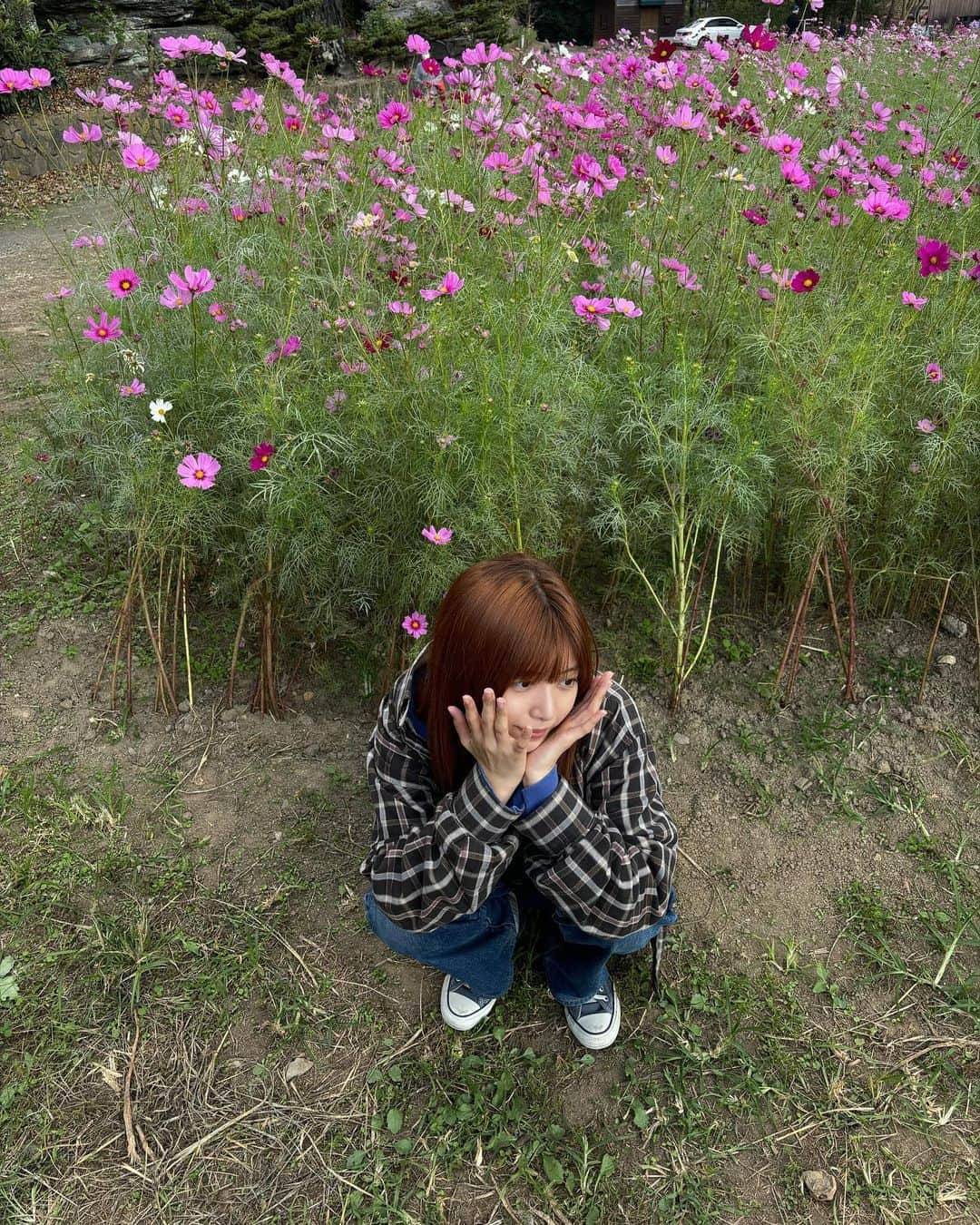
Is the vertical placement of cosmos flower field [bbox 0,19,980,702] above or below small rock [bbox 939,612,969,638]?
above

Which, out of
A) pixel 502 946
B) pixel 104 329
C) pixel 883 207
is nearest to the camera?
pixel 502 946

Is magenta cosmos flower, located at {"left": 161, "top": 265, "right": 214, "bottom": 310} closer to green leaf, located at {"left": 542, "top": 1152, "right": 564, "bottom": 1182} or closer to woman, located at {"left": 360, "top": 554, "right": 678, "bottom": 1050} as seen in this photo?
woman, located at {"left": 360, "top": 554, "right": 678, "bottom": 1050}

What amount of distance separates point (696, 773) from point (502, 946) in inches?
29.6

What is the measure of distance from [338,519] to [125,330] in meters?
0.97

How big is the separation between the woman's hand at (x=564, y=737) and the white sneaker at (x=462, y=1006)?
23.1 inches

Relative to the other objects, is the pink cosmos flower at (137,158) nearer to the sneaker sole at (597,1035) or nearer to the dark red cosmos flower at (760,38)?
the dark red cosmos flower at (760,38)

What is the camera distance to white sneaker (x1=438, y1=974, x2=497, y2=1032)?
1.56 meters

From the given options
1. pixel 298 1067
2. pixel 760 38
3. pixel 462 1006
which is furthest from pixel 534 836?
pixel 760 38

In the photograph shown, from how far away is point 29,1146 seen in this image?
1.41 metres

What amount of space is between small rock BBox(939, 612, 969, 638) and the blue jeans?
4.29ft

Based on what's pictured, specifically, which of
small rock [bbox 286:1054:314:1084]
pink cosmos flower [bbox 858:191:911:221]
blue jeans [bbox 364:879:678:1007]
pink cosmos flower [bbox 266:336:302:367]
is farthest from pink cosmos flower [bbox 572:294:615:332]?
small rock [bbox 286:1054:314:1084]

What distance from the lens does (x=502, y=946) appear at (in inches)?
59.0

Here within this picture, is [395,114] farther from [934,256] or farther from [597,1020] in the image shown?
[597,1020]

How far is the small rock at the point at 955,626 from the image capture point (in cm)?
231
